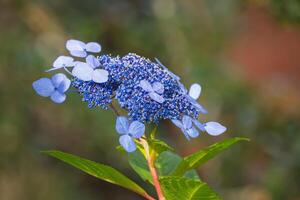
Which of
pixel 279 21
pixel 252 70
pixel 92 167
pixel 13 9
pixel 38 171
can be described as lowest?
pixel 92 167

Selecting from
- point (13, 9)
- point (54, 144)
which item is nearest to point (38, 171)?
point (54, 144)

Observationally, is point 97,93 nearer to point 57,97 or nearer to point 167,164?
point 57,97

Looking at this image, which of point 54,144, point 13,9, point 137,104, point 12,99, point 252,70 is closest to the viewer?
point 137,104

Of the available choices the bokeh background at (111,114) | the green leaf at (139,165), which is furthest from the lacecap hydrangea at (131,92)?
the bokeh background at (111,114)

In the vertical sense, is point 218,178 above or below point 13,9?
below

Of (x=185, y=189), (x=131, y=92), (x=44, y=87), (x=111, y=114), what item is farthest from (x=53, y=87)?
(x=111, y=114)

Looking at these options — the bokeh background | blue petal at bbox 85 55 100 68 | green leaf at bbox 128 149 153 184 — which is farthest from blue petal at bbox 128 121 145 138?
the bokeh background

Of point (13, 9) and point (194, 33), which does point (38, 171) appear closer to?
point (13, 9)
